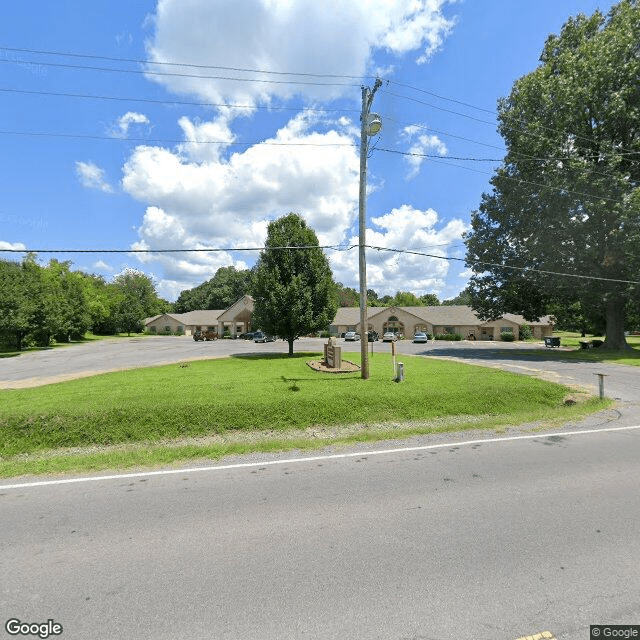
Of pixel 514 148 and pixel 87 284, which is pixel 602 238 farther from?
pixel 87 284

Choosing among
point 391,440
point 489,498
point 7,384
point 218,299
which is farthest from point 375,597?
point 218,299

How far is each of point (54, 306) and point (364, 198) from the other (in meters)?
44.1

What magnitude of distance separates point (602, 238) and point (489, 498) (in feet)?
94.6

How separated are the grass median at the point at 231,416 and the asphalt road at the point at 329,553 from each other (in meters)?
1.52

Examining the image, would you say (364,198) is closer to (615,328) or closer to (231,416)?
(231,416)

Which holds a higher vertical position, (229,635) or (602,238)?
(602,238)

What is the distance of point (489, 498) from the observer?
4.82 m

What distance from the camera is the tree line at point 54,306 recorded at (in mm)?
A: 35281

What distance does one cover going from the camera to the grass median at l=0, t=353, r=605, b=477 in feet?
23.6

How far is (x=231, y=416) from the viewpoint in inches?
344

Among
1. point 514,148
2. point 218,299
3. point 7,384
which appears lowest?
point 7,384

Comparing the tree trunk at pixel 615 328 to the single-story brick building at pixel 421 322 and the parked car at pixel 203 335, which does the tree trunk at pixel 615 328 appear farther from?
the parked car at pixel 203 335

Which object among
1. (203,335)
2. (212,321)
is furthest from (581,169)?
(212,321)

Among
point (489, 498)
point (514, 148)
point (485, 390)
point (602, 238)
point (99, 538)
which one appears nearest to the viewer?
point (99, 538)
